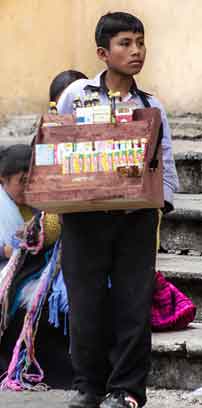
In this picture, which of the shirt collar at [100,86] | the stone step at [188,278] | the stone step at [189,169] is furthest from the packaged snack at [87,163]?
the stone step at [189,169]

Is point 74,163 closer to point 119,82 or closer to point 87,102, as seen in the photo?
point 87,102

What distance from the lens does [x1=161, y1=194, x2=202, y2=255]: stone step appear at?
285 inches

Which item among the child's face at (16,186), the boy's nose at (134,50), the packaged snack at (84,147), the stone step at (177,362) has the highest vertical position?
the boy's nose at (134,50)

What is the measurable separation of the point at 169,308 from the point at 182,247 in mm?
1263

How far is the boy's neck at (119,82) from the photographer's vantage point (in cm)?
525

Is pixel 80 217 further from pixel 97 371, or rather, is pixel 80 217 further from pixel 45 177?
pixel 97 371

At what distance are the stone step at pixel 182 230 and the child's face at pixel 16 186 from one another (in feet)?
3.80

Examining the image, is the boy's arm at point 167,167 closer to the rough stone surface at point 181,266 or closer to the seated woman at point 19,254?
the seated woman at point 19,254

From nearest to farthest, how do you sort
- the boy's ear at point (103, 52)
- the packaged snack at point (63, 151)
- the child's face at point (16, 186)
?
1. the packaged snack at point (63, 151)
2. the boy's ear at point (103, 52)
3. the child's face at point (16, 186)

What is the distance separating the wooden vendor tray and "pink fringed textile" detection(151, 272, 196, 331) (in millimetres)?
1186

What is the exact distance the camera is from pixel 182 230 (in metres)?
7.32

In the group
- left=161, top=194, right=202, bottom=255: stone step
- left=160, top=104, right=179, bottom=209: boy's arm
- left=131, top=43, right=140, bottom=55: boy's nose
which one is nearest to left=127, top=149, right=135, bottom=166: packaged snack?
left=160, top=104, right=179, bottom=209: boy's arm

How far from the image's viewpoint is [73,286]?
5.22 meters

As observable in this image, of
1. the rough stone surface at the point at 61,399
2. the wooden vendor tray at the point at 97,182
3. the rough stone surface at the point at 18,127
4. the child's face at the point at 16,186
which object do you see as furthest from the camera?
the rough stone surface at the point at 18,127
